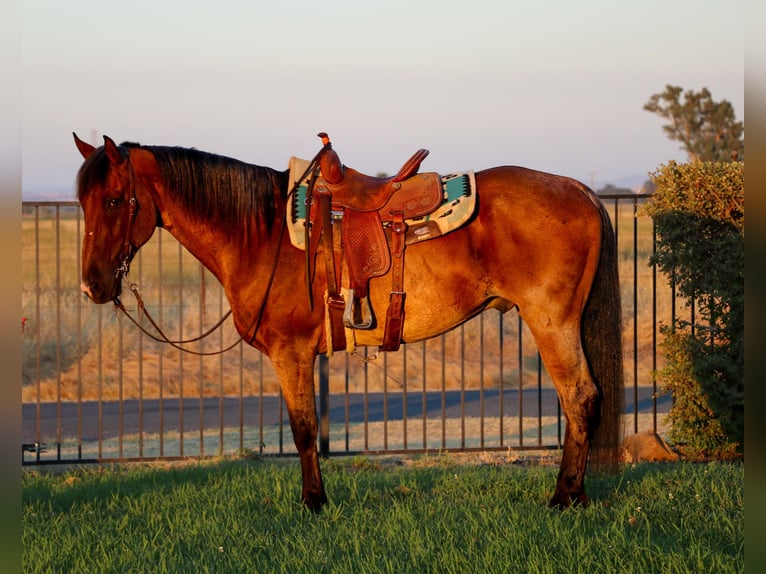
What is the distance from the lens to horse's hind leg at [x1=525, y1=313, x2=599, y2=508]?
5938mm

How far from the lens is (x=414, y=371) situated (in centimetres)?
1441

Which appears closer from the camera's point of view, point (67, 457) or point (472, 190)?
point (472, 190)

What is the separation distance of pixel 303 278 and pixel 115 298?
1.20 m

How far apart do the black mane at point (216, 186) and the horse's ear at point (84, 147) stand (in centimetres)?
23

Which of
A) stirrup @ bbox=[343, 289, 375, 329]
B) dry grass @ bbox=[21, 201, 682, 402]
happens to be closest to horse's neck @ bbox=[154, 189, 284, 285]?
stirrup @ bbox=[343, 289, 375, 329]

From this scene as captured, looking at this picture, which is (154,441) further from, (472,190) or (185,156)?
(472,190)

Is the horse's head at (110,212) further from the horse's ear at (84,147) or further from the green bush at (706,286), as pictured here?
the green bush at (706,286)

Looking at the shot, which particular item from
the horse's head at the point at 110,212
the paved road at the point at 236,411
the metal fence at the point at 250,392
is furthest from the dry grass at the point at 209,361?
the horse's head at the point at 110,212

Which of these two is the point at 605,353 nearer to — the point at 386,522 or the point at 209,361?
the point at 386,522

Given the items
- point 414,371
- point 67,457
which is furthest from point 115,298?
point 414,371

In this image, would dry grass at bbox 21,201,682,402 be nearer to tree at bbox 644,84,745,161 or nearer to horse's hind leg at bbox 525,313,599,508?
horse's hind leg at bbox 525,313,599,508

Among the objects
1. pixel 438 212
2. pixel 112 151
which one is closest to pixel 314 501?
pixel 438 212

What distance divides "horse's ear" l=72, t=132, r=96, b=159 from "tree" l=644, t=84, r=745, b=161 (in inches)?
1556

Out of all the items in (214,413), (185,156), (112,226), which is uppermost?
(185,156)
